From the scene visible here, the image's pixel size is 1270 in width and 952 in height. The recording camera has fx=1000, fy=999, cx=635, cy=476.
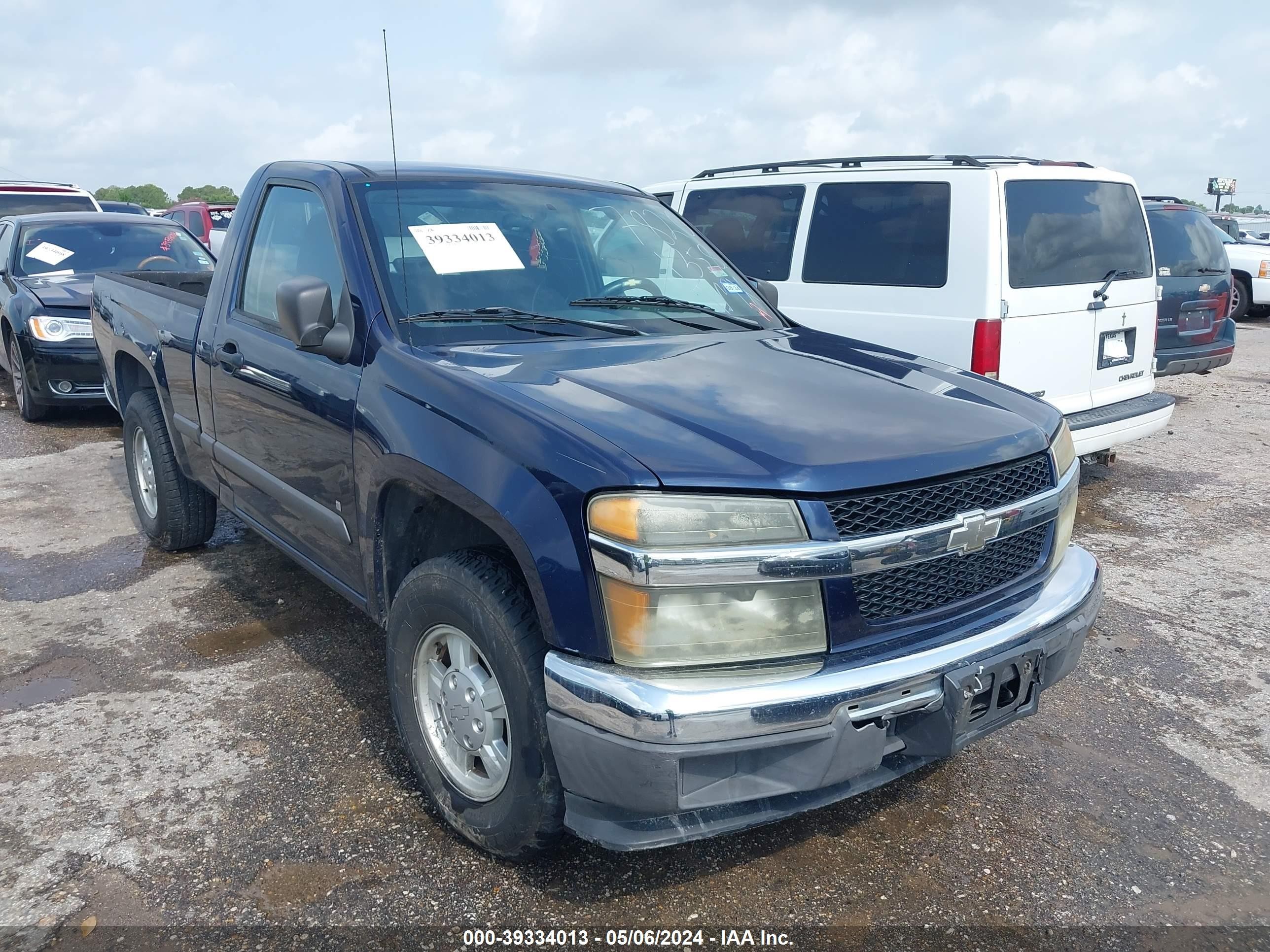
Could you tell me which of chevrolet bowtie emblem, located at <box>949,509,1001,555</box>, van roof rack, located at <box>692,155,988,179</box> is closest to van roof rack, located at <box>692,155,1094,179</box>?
van roof rack, located at <box>692,155,988,179</box>

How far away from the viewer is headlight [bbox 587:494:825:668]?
2092 millimetres

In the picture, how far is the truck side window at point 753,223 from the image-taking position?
20.9ft

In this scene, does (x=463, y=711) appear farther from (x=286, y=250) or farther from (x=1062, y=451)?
(x=286, y=250)

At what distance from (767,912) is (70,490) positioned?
5.47 meters

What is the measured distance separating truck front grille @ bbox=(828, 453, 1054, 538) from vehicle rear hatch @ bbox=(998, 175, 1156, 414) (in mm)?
2737

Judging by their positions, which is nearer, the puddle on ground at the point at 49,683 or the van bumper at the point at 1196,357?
the puddle on ground at the point at 49,683

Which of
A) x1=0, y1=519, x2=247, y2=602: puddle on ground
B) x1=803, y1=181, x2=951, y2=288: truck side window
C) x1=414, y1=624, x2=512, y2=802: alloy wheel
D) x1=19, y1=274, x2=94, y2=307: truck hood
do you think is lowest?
x1=0, y1=519, x2=247, y2=602: puddle on ground

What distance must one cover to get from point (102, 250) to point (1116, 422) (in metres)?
8.07

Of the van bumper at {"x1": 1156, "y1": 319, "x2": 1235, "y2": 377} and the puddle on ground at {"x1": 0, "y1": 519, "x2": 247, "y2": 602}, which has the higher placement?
the van bumper at {"x1": 1156, "y1": 319, "x2": 1235, "y2": 377}

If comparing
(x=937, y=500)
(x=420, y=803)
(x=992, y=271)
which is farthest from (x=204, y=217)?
(x=937, y=500)

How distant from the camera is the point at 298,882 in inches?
101

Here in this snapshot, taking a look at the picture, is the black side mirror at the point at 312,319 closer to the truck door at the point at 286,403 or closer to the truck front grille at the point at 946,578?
the truck door at the point at 286,403

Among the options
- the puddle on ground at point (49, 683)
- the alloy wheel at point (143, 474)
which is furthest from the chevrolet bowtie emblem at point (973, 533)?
the alloy wheel at point (143, 474)

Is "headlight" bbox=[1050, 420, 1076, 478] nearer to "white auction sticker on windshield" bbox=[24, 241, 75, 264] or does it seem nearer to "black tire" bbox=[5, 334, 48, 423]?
"black tire" bbox=[5, 334, 48, 423]
